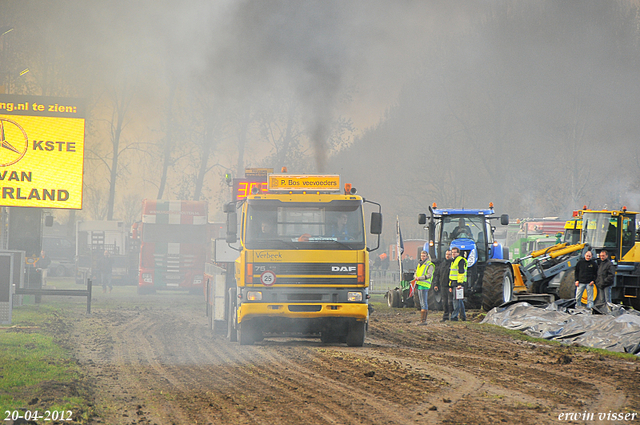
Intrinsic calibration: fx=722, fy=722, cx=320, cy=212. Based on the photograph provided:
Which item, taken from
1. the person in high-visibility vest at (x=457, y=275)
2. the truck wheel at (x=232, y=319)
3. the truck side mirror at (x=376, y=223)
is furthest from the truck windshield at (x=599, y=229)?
the truck wheel at (x=232, y=319)

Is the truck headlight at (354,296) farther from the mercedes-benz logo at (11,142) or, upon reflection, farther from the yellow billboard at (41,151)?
the mercedes-benz logo at (11,142)

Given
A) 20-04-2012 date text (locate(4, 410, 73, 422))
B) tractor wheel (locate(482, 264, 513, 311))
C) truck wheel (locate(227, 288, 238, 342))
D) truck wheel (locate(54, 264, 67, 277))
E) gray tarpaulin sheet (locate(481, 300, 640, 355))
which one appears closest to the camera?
20-04-2012 date text (locate(4, 410, 73, 422))

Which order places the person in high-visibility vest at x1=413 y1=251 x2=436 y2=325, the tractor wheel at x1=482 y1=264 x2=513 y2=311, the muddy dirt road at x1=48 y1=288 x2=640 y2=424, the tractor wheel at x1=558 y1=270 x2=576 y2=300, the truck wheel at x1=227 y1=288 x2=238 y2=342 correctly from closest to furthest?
the muddy dirt road at x1=48 y1=288 x2=640 y2=424, the truck wheel at x1=227 y1=288 x2=238 y2=342, the person in high-visibility vest at x1=413 y1=251 x2=436 y2=325, the tractor wheel at x1=482 y1=264 x2=513 y2=311, the tractor wheel at x1=558 y1=270 x2=576 y2=300

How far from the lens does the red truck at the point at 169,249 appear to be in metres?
31.3

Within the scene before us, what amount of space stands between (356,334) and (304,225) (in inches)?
92.8

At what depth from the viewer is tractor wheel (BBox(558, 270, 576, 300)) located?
21.2 m

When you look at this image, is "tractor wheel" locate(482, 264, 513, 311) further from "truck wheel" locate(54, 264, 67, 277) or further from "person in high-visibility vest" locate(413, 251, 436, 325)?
"truck wheel" locate(54, 264, 67, 277)

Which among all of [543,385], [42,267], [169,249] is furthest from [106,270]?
[543,385]

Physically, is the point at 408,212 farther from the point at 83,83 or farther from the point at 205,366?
the point at 205,366

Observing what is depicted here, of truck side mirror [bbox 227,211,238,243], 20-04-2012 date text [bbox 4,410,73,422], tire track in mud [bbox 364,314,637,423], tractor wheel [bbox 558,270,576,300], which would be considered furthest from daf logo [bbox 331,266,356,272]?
tractor wheel [bbox 558,270,576,300]

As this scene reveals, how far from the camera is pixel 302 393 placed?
29.3 feet

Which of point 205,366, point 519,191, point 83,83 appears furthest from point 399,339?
point 519,191

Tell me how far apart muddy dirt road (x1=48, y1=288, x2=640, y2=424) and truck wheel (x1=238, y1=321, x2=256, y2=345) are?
218mm

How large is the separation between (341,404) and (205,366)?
3566 mm
